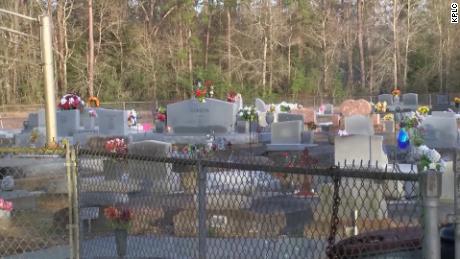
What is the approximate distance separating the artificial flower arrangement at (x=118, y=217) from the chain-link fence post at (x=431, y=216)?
152 inches

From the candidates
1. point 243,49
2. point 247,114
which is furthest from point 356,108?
point 243,49

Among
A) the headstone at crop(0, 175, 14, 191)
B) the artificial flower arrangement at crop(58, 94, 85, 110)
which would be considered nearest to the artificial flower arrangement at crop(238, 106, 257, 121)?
the artificial flower arrangement at crop(58, 94, 85, 110)

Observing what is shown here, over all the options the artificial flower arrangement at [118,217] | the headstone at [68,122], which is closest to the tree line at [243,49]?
the headstone at [68,122]

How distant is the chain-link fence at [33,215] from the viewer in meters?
7.81

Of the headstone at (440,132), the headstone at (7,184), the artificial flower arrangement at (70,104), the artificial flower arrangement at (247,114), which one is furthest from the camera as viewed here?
the artificial flower arrangement at (70,104)

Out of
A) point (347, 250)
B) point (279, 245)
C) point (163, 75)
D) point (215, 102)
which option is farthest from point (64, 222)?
point (163, 75)

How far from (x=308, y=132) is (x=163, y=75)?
31897 mm

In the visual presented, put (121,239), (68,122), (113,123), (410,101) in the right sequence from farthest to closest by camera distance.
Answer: (410,101) → (68,122) → (113,123) → (121,239)

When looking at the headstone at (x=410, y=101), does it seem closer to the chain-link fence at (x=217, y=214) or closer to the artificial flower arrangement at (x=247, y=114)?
the artificial flower arrangement at (x=247, y=114)

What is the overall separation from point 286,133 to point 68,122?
29.1 feet

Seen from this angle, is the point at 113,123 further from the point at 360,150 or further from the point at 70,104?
the point at 360,150

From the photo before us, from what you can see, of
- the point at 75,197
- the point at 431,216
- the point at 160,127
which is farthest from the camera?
the point at 160,127

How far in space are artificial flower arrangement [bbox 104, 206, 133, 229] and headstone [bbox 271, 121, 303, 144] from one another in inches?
573

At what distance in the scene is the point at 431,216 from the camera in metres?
3.59
